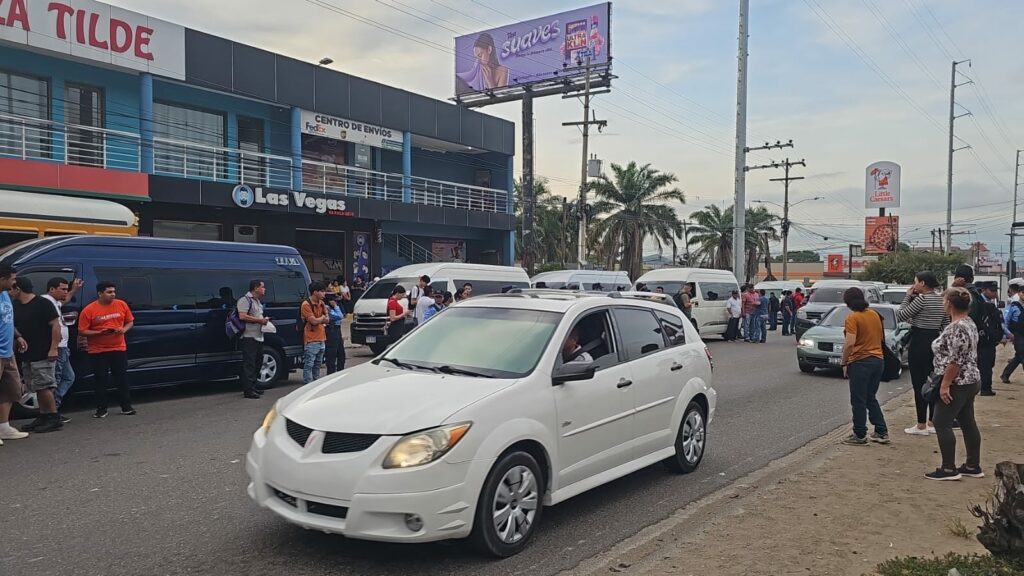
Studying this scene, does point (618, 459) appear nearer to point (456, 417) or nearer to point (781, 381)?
point (456, 417)

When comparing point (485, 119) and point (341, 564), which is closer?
point (341, 564)

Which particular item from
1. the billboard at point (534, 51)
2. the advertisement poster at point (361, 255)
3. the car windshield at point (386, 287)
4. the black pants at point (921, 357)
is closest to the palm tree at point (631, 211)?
the billboard at point (534, 51)

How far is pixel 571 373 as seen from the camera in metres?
5.16

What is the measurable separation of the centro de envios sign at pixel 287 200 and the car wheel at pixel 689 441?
1850cm

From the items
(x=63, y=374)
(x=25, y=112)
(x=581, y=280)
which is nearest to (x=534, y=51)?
(x=581, y=280)

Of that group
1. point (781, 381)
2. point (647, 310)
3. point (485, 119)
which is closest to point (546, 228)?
point (485, 119)

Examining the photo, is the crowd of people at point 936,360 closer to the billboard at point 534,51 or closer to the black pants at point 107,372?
the black pants at point 107,372

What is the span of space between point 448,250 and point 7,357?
26976mm

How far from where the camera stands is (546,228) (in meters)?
50.1

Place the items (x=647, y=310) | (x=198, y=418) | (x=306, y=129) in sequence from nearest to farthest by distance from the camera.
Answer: (x=647, y=310)
(x=198, y=418)
(x=306, y=129)

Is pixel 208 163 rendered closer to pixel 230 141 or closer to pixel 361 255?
pixel 230 141

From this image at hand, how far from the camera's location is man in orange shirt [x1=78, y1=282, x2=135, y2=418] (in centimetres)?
886

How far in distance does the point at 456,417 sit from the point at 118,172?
59.3 feet

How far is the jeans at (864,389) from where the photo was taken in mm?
8055
